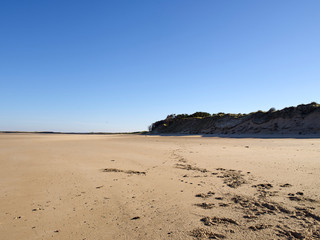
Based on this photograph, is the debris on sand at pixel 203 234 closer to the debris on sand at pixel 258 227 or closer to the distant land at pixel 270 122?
the debris on sand at pixel 258 227

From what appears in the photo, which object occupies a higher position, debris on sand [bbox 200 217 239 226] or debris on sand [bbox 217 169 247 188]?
debris on sand [bbox 217 169 247 188]

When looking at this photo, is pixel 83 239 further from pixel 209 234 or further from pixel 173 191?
pixel 173 191

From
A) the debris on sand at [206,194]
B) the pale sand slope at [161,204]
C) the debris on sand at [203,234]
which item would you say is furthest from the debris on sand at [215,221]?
the debris on sand at [206,194]

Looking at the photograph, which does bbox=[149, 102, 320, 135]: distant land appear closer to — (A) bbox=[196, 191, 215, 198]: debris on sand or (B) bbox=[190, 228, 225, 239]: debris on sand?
(A) bbox=[196, 191, 215, 198]: debris on sand

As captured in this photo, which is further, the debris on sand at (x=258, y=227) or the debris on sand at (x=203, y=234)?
the debris on sand at (x=258, y=227)

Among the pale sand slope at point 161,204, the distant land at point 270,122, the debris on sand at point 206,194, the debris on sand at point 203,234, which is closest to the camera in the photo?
the debris on sand at point 203,234

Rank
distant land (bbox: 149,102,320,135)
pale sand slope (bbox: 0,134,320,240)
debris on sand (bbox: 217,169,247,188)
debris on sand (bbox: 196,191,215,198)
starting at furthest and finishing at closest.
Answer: distant land (bbox: 149,102,320,135) → debris on sand (bbox: 217,169,247,188) → debris on sand (bbox: 196,191,215,198) → pale sand slope (bbox: 0,134,320,240)

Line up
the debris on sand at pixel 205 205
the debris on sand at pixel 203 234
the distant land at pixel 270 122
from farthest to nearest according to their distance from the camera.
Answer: the distant land at pixel 270 122 → the debris on sand at pixel 205 205 → the debris on sand at pixel 203 234

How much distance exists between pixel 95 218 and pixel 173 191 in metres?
1.55

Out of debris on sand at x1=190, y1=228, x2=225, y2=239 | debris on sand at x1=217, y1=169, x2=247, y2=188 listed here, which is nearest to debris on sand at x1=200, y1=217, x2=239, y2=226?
debris on sand at x1=190, y1=228, x2=225, y2=239

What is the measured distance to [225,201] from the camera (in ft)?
11.0

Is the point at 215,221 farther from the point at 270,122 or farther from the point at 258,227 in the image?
the point at 270,122

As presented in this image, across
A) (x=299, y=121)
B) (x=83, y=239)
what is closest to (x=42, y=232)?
(x=83, y=239)

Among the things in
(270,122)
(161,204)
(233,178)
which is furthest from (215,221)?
(270,122)
